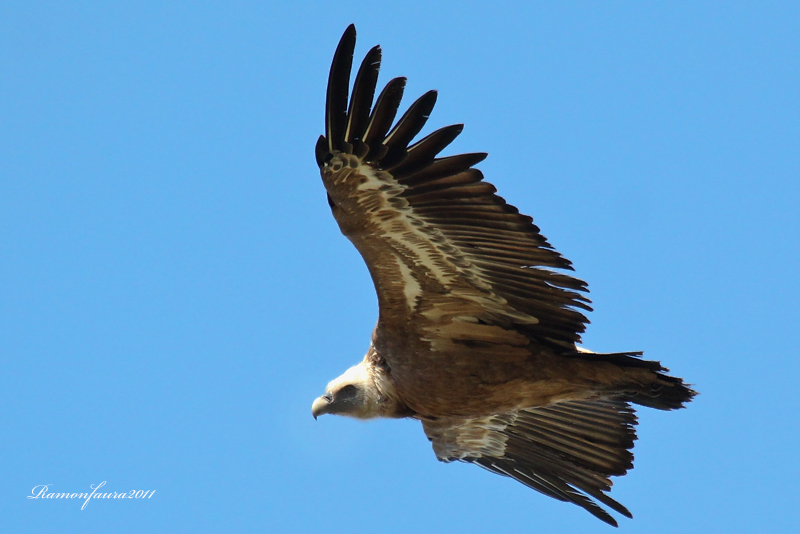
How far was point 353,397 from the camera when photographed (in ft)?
28.7

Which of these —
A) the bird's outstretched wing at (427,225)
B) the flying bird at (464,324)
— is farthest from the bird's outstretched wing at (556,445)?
the bird's outstretched wing at (427,225)

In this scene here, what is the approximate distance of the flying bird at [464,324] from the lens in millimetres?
6875

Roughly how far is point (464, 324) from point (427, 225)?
1.17 meters

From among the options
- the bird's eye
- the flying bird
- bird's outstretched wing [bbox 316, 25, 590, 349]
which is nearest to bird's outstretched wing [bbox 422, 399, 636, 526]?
the flying bird

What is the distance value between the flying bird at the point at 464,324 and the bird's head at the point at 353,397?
0.04 ft

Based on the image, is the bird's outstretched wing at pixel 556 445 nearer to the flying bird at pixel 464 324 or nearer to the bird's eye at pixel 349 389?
the flying bird at pixel 464 324

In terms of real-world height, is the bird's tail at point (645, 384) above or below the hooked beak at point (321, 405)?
above

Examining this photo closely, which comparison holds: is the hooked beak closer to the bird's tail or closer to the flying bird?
the flying bird

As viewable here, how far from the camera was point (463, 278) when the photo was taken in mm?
7820

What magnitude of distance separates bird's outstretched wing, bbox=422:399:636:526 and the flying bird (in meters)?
0.01

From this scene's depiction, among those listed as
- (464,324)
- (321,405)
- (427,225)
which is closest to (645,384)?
(464,324)

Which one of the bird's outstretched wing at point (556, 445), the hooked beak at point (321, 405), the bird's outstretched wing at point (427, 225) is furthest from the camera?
the bird's outstretched wing at point (556, 445)

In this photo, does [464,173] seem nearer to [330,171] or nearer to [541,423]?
[330,171]

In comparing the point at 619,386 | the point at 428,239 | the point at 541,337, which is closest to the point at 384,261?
the point at 428,239
